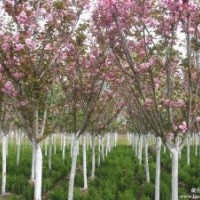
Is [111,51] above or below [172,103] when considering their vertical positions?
above

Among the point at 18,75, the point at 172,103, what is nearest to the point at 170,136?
the point at 172,103

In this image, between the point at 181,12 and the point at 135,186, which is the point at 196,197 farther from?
the point at 181,12

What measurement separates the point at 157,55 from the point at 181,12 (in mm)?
1104

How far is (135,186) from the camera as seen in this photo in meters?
11.6

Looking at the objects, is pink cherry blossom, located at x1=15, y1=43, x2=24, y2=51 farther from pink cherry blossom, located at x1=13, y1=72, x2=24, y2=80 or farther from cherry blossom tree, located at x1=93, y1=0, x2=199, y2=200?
→ cherry blossom tree, located at x1=93, y1=0, x2=199, y2=200

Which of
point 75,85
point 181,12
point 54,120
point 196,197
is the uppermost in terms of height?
point 181,12

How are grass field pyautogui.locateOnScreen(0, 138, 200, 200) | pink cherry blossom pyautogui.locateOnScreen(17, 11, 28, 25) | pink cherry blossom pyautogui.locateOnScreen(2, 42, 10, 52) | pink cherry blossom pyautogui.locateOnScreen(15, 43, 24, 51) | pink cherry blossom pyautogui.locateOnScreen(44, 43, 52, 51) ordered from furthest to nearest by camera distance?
grass field pyautogui.locateOnScreen(0, 138, 200, 200), pink cherry blossom pyautogui.locateOnScreen(44, 43, 52, 51), pink cherry blossom pyautogui.locateOnScreen(17, 11, 28, 25), pink cherry blossom pyautogui.locateOnScreen(2, 42, 10, 52), pink cherry blossom pyautogui.locateOnScreen(15, 43, 24, 51)

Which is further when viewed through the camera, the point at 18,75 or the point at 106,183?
the point at 106,183

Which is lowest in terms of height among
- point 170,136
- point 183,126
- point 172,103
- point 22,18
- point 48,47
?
point 170,136

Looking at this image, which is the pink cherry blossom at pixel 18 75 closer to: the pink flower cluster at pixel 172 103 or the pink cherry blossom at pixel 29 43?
the pink cherry blossom at pixel 29 43

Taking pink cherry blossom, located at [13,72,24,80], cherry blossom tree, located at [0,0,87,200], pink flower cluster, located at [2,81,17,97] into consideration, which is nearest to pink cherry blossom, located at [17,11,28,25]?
cherry blossom tree, located at [0,0,87,200]

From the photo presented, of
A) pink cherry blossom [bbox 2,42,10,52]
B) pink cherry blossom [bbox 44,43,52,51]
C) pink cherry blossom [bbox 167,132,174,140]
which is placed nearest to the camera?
pink cherry blossom [bbox 2,42,10,52]

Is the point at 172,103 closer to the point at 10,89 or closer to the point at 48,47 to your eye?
the point at 48,47

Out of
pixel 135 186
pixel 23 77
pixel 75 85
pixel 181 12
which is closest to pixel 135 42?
pixel 181 12
